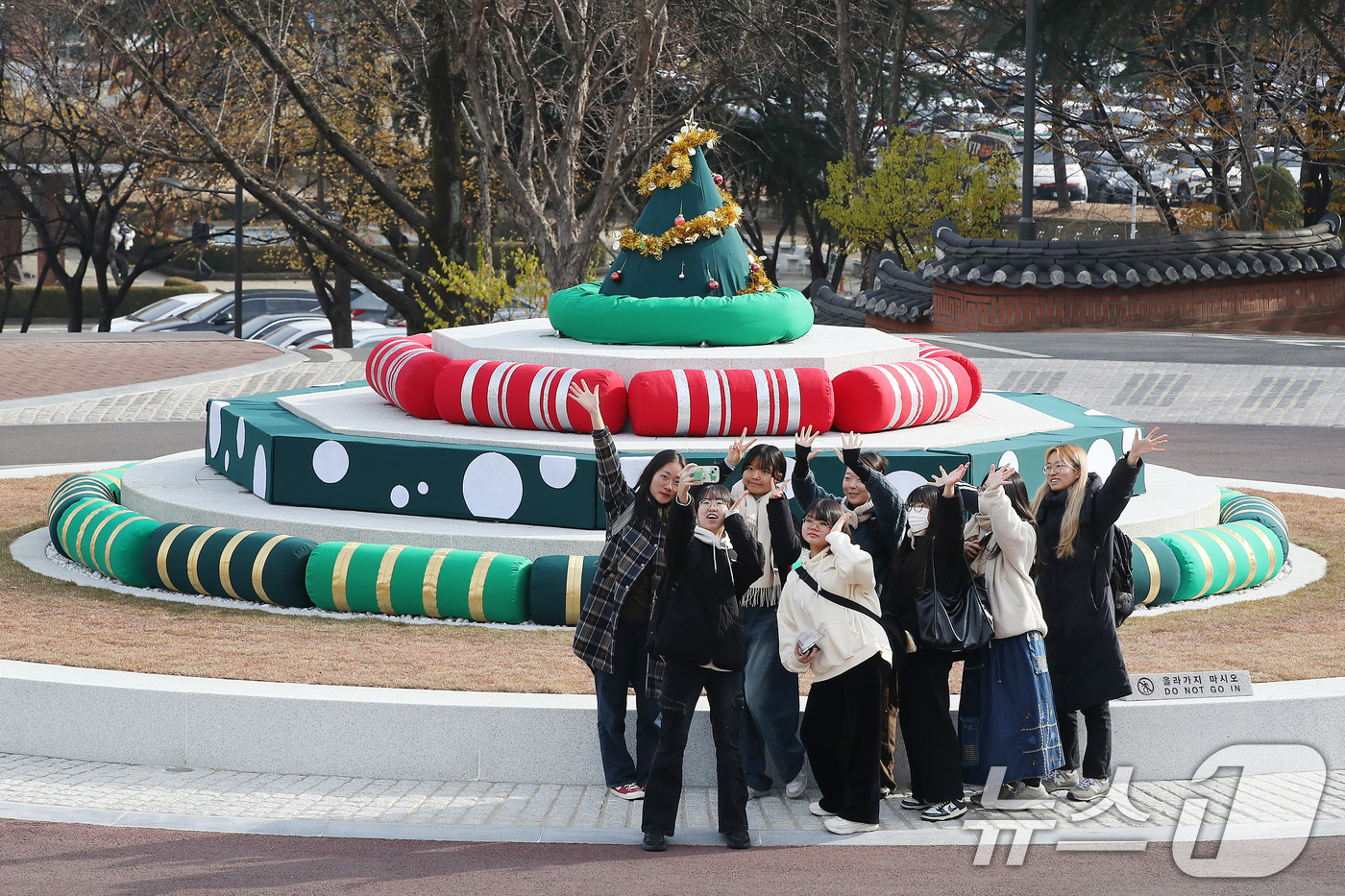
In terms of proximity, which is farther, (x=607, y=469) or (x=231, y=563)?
(x=231, y=563)

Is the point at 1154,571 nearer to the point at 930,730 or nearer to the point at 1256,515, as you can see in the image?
the point at 1256,515

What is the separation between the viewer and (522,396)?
392 inches

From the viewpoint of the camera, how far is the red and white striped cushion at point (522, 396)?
9.77 m

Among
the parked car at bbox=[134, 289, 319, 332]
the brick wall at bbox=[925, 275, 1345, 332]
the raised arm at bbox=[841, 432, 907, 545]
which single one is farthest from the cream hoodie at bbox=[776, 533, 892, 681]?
the parked car at bbox=[134, 289, 319, 332]

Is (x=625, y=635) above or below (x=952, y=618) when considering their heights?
below

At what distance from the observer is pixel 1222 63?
27.7 m

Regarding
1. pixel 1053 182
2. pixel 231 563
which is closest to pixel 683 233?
pixel 231 563

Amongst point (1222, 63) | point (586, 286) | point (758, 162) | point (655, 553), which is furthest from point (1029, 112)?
point (655, 553)

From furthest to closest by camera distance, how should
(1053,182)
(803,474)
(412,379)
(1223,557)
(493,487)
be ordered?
1. (1053,182)
2. (412,379)
3. (493,487)
4. (1223,557)
5. (803,474)

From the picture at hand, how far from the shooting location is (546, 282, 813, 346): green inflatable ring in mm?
10633

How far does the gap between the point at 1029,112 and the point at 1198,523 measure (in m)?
14.6

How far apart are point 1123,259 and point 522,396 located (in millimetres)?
16676

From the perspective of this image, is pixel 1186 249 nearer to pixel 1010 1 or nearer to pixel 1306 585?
pixel 1010 1

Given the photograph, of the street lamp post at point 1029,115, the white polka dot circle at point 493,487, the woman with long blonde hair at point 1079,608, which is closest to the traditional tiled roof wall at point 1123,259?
the street lamp post at point 1029,115
